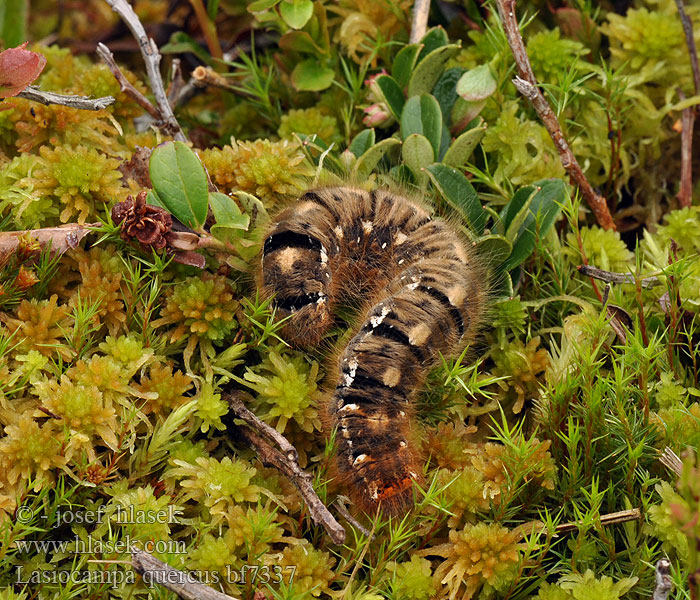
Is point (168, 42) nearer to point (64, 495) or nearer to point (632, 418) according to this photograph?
point (64, 495)

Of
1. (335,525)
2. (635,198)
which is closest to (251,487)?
(335,525)

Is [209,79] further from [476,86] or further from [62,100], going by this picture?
[476,86]

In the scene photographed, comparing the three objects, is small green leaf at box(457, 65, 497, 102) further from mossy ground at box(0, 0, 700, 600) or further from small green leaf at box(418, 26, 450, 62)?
small green leaf at box(418, 26, 450, 62)

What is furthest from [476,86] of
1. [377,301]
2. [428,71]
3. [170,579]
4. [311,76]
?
[170,579]

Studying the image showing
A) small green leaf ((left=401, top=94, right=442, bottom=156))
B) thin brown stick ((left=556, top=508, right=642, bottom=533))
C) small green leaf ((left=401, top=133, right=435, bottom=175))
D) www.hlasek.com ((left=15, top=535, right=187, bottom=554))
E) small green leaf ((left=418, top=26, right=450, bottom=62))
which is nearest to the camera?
www.hlasek.com ((left=15, top=535, right=187, bottom=554))

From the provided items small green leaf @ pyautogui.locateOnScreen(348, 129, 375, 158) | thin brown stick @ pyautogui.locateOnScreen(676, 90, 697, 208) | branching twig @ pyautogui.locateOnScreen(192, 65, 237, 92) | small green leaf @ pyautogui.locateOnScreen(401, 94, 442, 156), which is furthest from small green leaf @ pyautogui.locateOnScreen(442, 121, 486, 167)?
branching twig @ pyautogui.locateOnScreen(192, 65, 237, 92)

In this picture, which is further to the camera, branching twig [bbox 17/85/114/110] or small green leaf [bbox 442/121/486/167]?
small green leaf [bbox 442/121/486/167]
